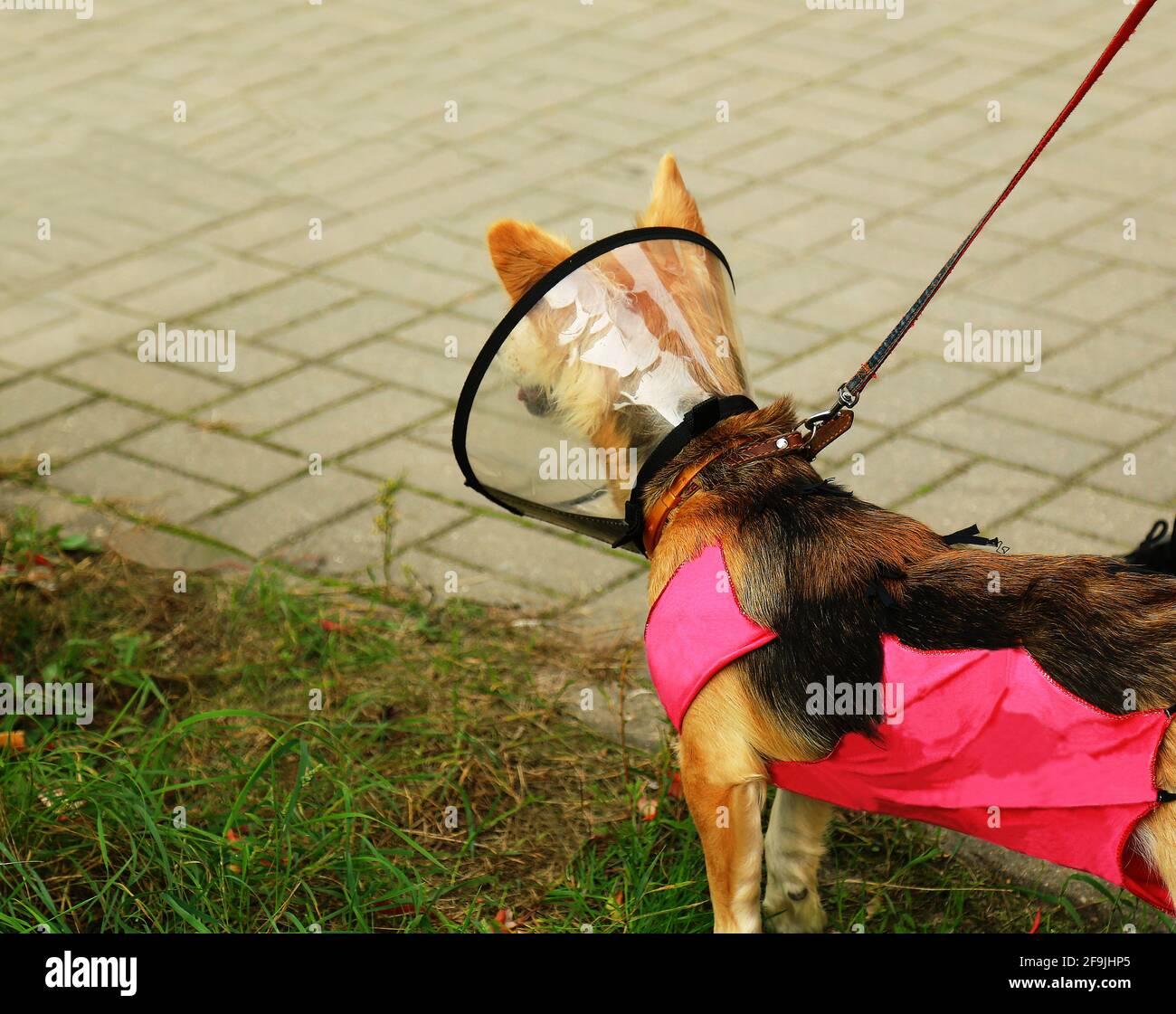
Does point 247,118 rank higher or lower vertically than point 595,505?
higher

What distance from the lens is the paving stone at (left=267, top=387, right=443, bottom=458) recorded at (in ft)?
17.5

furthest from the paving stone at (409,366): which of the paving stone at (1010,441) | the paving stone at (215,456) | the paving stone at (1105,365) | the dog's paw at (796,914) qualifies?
the dog's paw at (796,914)

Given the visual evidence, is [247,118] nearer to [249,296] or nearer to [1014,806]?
[249,296]

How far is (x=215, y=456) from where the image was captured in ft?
17.3

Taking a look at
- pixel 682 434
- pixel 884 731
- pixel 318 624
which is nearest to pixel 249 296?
pixel 318 624

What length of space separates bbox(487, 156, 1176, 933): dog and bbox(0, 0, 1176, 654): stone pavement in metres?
1.53

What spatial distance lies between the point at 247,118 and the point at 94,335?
2.30 metres

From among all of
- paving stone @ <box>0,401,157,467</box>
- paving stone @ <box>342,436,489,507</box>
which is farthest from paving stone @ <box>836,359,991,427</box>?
paving stone @ <box>0,401,157,467</box>

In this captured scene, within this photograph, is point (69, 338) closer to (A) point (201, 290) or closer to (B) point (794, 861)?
(A) point (201, 290)

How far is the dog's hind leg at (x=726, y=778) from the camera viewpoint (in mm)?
2697

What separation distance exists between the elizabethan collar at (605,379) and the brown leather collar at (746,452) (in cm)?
6

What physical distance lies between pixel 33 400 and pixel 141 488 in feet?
2.86

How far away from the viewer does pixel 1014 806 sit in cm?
248

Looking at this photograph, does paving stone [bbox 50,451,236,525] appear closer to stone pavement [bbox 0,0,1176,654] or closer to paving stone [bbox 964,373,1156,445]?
stone pavement [bbox 0,0,1176,654]
